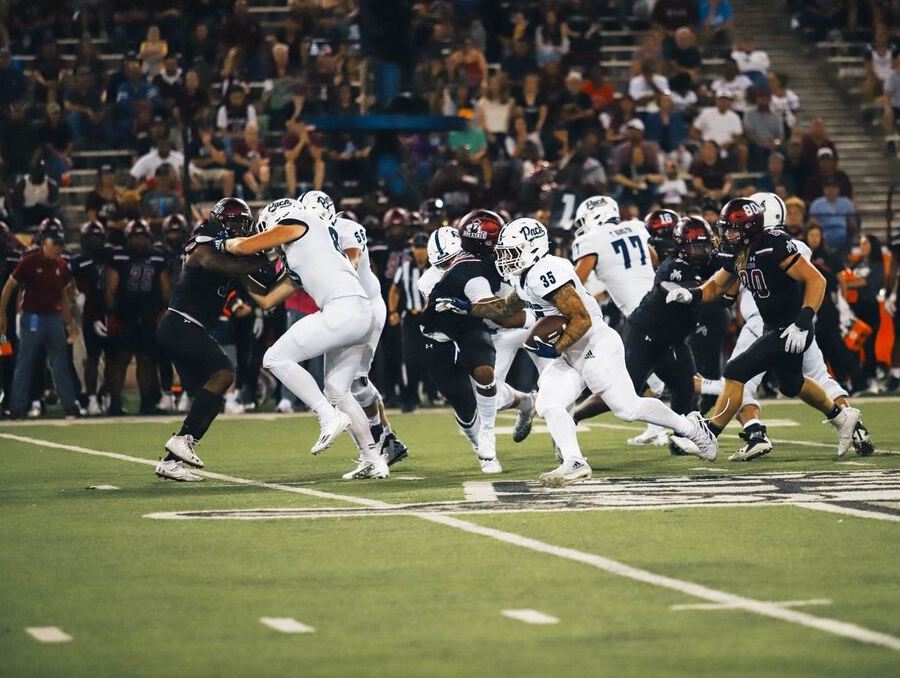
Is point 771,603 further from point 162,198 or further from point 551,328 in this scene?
point 162,198

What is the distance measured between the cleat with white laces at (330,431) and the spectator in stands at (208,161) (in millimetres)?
10373

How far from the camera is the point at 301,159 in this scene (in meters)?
22.0

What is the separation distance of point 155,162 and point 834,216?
7997 mm

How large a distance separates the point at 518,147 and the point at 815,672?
17128 millimetres

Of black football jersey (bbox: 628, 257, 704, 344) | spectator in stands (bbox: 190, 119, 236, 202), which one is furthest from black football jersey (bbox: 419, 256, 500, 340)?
spectator in stands (bbox: 190, 119, 236, 202)

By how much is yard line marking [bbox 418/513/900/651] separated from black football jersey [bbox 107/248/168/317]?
9615 millimetres

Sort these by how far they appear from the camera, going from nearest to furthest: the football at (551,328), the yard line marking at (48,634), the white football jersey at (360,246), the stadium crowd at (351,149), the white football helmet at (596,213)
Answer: the yard line marking at (48,634), the football at (551,328), the white football jersey at (360,246), the white football helmet at (596,213), the stadium crowd at (351,149)

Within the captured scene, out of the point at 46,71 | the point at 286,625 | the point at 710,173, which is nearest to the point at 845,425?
the point at 286,625

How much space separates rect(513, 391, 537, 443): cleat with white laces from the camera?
1403cm

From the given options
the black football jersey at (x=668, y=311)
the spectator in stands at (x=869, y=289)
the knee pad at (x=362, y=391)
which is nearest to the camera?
the knee pad at (x=362, y=391)

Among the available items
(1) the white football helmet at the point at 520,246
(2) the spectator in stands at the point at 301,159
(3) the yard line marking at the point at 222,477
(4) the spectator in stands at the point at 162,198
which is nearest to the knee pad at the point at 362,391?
(3) the yard line marking at the point at 222,477

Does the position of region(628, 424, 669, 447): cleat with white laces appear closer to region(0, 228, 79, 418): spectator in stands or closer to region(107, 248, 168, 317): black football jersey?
region(107, 248, 168, 317): black football jersey

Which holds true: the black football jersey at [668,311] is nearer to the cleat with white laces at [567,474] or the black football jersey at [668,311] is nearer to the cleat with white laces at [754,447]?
the cleat with white laces at [754,447]

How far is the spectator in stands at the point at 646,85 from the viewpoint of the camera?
80.0 ft
